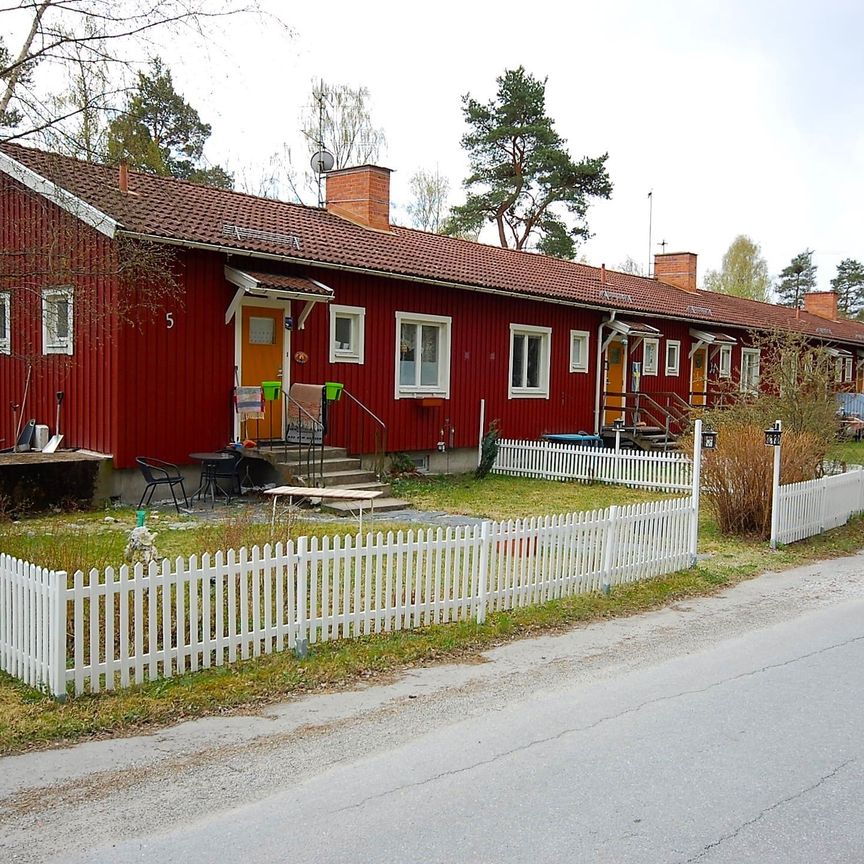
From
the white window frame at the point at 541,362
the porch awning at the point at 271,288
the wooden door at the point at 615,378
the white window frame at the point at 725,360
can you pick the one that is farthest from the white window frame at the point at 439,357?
the white window frame at the point at 725,360

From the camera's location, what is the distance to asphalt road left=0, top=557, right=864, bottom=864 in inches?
165

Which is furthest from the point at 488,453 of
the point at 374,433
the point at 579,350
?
the point at 579,350

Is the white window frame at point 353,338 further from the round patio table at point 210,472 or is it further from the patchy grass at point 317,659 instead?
the patchy grass at point 317,659

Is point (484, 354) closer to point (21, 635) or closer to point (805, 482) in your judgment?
point (805, 482)

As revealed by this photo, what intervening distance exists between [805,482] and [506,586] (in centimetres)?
655

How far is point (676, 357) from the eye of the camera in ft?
90.7

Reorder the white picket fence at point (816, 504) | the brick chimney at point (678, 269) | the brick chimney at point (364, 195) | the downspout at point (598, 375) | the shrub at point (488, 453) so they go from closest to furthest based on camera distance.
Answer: the white picket fence at point (816, 504)
the shrub at point (488, 453)
the brick chimney at point (364, 195)
the downspout at point (598, 375)
the brick chimney at point (678, 269)

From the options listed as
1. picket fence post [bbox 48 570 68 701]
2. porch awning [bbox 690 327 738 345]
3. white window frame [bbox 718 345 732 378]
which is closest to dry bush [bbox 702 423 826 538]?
picket fence post [bbox 48 570 68 701]

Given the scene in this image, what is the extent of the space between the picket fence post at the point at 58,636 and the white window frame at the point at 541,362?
15742 mm

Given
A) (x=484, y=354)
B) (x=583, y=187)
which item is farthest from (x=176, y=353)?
(x=583, y=187)

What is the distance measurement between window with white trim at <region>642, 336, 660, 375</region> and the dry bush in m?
12.8

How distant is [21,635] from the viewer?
6324mm

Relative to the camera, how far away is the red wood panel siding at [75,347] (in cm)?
1303

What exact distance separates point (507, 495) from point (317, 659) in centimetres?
1000
